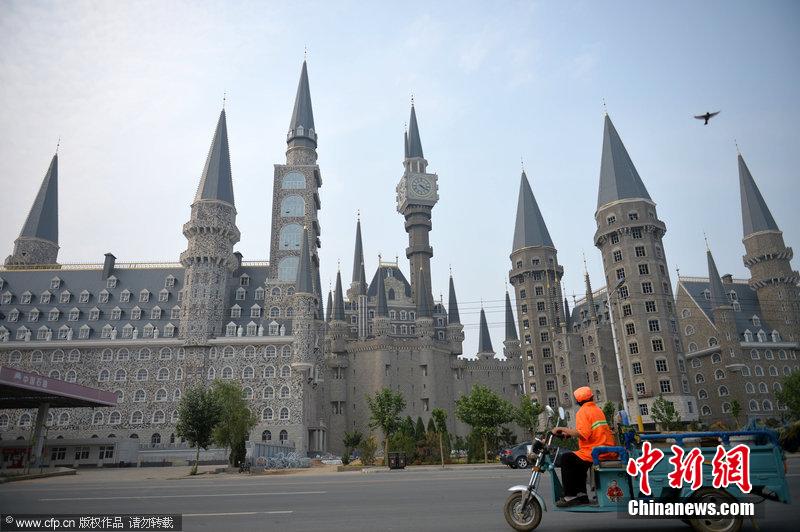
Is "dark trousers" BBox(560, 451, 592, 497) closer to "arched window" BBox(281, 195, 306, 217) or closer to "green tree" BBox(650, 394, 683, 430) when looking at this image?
"green tree" BBox(650, 394, 683, 430)

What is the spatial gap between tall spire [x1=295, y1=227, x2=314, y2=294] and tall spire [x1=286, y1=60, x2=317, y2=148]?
63.6ft

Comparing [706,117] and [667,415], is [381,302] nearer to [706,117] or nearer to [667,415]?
[667,415]

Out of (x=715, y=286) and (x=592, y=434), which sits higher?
(x=715, y=286)

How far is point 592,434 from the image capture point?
23.3 feet

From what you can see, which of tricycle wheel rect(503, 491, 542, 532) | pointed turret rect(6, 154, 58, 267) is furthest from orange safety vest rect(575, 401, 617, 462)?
pointed turret rect(6, 154, 58, 267)

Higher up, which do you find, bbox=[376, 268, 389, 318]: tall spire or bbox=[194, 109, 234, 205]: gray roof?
bbox=[194, 109, 234, 205]: gray roof

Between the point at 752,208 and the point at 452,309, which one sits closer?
the point at 752,208

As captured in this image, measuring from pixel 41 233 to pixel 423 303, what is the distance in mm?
55721

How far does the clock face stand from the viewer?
93500 mm

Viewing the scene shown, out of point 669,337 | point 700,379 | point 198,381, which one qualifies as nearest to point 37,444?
point 198,381

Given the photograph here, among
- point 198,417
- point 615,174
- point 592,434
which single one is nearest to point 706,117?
point 592,434

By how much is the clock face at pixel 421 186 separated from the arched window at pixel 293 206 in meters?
30.1

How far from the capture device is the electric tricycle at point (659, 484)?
6500mm

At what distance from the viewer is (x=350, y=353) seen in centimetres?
7594
